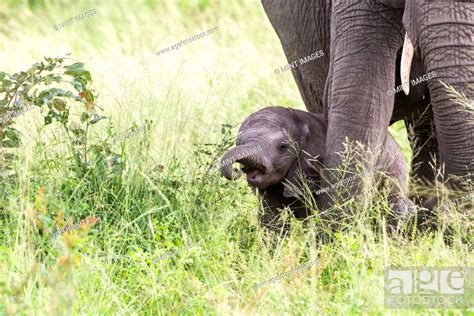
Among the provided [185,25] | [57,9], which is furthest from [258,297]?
[57,9]

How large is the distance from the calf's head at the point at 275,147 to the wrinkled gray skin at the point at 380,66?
Answer: 19cm

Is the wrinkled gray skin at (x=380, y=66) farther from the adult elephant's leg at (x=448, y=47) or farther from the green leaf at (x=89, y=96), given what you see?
the green leaf at (x=89, y=96)

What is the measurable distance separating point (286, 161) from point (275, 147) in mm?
104

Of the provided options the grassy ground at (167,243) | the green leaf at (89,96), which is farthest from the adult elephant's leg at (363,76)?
the green leaf at (89,96)

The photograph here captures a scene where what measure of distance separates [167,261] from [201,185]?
Answer: 93 cm

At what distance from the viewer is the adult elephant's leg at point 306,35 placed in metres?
7.16

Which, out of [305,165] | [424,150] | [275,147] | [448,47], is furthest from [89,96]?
[424,150]

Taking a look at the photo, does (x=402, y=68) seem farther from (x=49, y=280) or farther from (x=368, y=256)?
(x=49, y=280)

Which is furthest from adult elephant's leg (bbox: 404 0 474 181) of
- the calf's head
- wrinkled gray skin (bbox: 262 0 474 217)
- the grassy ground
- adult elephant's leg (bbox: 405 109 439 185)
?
adult elephant's leg (bbox: 405 109 439 185)

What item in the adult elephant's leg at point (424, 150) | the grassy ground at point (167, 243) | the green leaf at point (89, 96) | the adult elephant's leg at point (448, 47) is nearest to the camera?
the grassy ground at point (167, 243)

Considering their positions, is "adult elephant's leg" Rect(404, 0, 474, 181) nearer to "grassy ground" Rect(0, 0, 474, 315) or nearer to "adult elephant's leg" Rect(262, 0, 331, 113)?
"grassy ground" Rect(0, 0, 474, 315)

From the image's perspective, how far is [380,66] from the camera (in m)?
6.15

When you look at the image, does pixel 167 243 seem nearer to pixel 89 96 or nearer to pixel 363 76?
pixel 89 96

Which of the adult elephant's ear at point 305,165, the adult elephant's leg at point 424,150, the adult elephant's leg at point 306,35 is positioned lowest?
the adult elephant's leg at point 424,150
